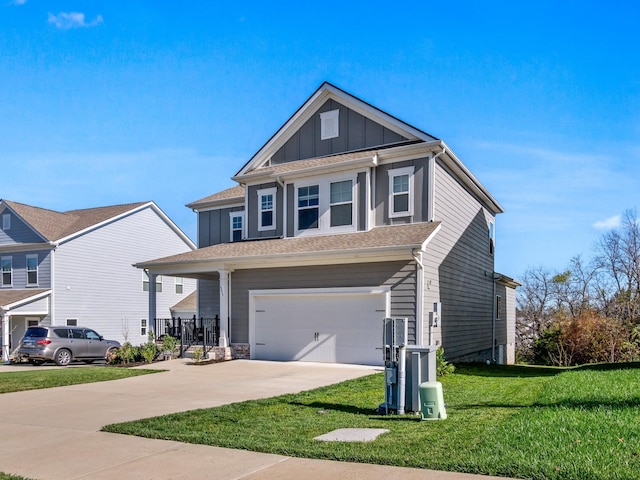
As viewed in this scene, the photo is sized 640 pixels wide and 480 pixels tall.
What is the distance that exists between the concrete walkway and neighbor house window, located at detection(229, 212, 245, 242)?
8709 millimetres

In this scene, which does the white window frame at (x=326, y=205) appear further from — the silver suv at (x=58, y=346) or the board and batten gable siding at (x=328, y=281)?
the silver suv at (x=58, y=346)

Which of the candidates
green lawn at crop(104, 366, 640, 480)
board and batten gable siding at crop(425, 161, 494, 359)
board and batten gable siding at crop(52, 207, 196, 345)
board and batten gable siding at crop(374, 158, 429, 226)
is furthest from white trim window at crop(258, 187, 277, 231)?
board and batten gable siding at crop(52, 207, 196, 345)

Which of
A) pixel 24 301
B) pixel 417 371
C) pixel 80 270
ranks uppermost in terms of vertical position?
pixel 80 270

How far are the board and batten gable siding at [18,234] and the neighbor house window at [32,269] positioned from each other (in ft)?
2.80

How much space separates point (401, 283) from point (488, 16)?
23.3ft

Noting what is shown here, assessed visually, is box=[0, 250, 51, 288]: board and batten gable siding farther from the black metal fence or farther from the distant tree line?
the distant tree line

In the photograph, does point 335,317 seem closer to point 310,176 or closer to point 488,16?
point 310,176

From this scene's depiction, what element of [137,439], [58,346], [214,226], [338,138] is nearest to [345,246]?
[338,138]

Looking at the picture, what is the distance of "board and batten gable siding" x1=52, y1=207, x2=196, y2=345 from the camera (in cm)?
2780

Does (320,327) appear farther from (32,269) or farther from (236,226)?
(32,269)

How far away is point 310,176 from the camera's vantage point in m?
18.4

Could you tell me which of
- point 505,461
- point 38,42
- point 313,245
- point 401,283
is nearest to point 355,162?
point 313,245

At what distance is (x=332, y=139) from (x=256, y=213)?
3831 mm

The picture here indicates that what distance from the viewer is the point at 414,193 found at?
17.0m
